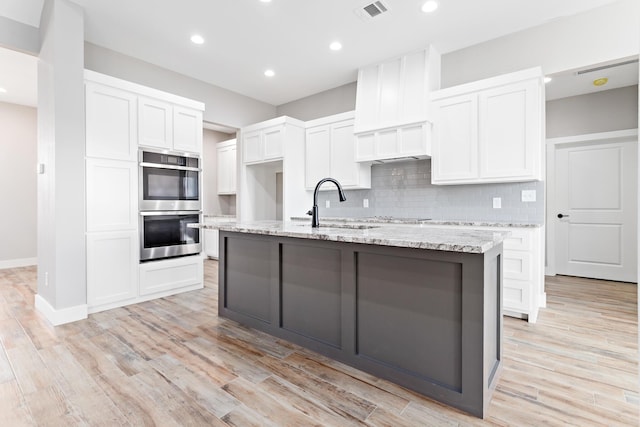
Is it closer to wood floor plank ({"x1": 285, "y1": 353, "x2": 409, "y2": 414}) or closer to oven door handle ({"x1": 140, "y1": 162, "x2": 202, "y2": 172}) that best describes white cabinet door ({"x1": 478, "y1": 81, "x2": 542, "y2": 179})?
wood floor plank ({"x1": 285, "y1": 353, "x2": 409, "y2": 414})

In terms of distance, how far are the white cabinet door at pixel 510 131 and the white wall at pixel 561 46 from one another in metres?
0.46

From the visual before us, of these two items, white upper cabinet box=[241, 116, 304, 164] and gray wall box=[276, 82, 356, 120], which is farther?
gray wall box=[276, 82, 356, 120]

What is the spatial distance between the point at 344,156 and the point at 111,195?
2954mm

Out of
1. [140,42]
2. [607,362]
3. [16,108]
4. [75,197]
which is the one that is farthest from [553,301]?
[16,108]

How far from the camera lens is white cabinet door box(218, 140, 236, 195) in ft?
21.9

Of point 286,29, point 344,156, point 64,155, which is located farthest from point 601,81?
point 64,155

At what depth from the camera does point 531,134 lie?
10.4 feet

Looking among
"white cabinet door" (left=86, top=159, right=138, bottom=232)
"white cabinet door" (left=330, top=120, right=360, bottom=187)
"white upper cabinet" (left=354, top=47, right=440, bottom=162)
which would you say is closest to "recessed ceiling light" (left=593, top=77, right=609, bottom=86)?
"white upper cabinet" (left=354, top=47, right=440, bottom=162)

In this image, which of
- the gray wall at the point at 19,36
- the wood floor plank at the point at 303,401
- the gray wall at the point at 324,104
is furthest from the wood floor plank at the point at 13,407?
the gray wall at the point at 324,104

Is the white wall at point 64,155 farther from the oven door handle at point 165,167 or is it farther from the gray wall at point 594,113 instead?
the gray wall at point 594,113

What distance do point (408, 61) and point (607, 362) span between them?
354 centimetres

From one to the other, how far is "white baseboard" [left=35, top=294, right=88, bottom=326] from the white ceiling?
9.39 ft

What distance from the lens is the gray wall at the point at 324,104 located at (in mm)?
5027

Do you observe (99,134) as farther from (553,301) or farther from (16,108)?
(553,301)
